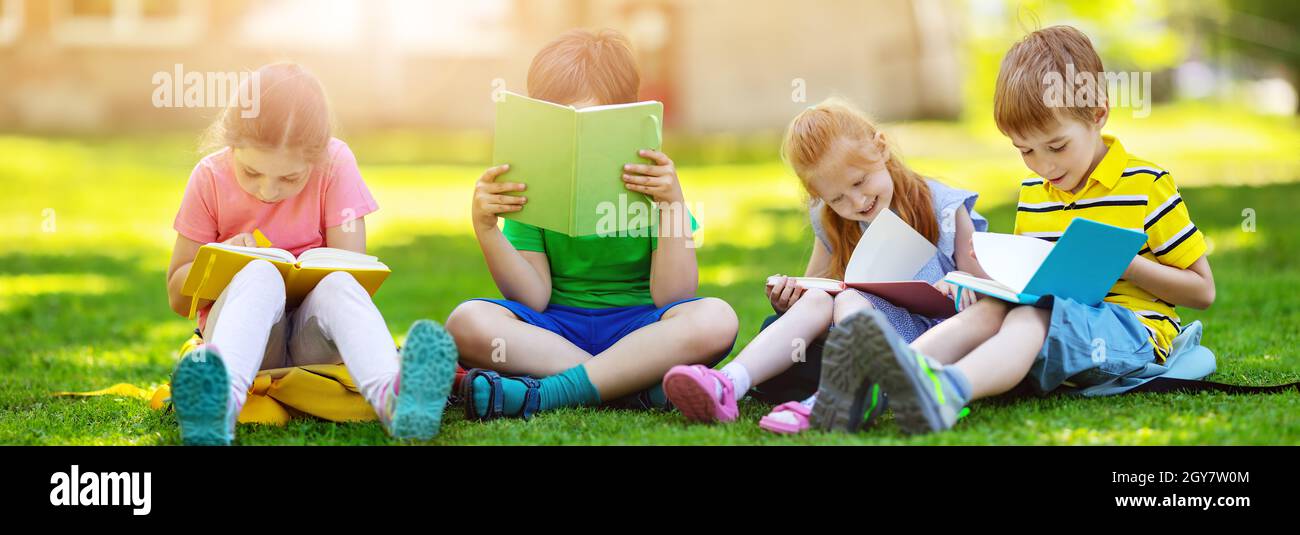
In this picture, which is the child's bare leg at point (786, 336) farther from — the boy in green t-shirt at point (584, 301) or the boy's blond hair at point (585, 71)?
the boy's blond hair at point (585, 71)

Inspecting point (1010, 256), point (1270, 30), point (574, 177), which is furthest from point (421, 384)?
point (1270, 30)

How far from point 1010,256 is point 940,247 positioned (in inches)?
14.6

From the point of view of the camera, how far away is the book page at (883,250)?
10.5 ft

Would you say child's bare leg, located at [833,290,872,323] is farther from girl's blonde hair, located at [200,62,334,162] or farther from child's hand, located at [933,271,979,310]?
girl's blonde hair, located at [200,62,334,162]

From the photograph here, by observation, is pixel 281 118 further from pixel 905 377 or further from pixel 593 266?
pixel 905 377

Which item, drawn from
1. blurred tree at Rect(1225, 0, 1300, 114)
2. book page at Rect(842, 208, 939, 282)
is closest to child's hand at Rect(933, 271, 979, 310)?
book page at Rect(842, 208, 939, 282)

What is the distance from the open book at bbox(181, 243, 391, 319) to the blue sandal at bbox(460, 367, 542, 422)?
358 mm

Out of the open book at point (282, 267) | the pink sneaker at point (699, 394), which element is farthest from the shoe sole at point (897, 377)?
the open book at point (282, 267)

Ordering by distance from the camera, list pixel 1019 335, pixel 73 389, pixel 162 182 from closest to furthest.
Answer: pixel 1019 335 < pixel 73 389 < pixel 162 182

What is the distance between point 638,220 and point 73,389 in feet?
6.32

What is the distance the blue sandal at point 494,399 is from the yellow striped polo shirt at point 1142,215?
146 cm
